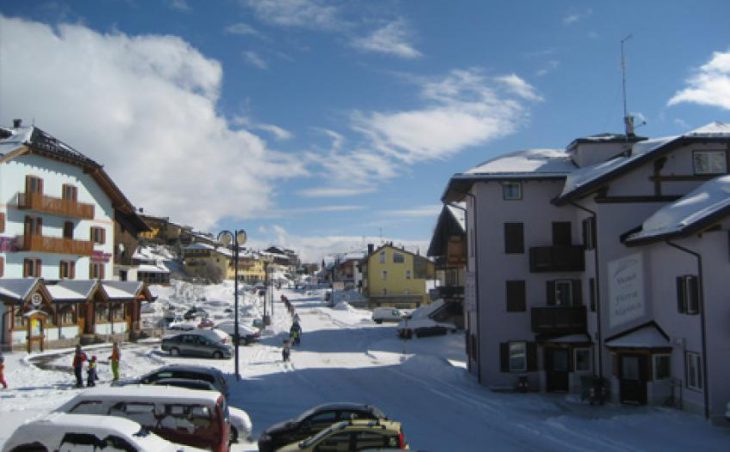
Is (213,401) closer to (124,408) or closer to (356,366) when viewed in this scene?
(124,408)

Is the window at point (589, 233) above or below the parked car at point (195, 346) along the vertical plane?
above

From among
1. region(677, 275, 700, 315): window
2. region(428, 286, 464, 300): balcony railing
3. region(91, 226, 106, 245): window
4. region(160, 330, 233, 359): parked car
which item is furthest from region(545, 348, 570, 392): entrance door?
region(91, 226, 106, 245): window

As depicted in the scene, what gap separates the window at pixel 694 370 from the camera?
75.9ft

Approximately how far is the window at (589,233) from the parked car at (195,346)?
70.6 feet

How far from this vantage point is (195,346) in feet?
130

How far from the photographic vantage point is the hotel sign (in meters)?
27.1

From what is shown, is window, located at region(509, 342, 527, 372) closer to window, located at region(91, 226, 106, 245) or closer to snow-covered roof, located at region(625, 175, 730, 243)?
snow-covered roof, located at region(625, 175, 730, 243)

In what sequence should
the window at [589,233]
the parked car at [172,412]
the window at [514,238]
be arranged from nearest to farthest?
the parked car at [172,412]
the window at [589,233]
the window at [514,238]

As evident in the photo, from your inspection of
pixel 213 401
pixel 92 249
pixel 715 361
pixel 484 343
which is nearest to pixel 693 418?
pixel 715 361

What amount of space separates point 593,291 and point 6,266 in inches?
1278

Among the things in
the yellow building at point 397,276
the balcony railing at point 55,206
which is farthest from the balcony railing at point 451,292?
the yellow building at point 397,276

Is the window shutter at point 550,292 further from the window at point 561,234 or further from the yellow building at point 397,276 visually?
the yellow building at point 397,276

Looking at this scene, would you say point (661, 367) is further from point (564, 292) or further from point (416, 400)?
point (416, 400)

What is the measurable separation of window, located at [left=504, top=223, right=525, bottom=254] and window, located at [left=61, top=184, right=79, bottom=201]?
2911cm
